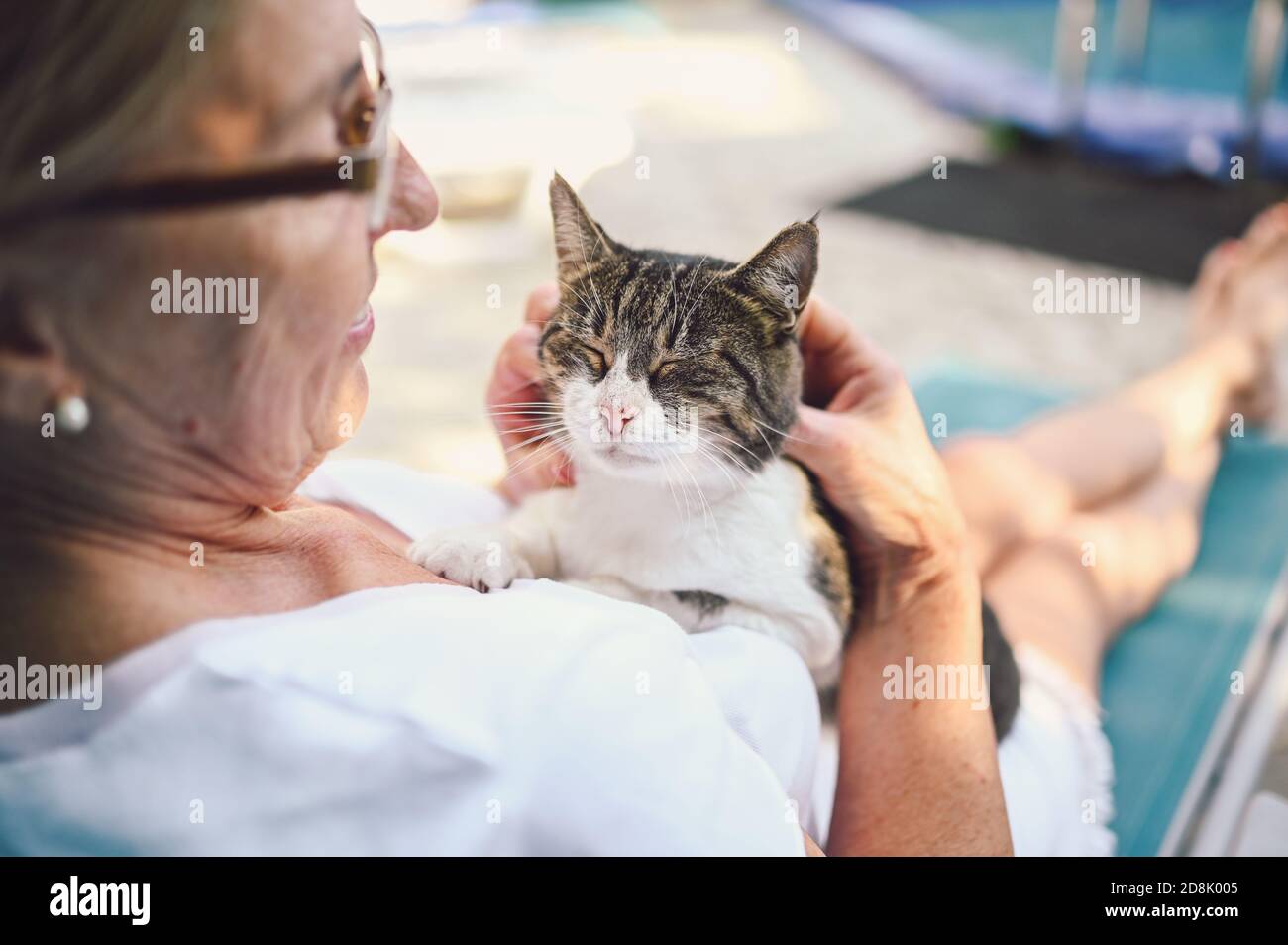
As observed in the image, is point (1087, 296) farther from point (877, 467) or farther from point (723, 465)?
point (723, 465)

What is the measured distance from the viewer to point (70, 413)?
609mm

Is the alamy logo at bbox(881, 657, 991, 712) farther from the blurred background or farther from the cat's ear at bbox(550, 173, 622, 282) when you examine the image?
the blurred background

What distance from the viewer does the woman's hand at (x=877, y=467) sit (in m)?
1.00

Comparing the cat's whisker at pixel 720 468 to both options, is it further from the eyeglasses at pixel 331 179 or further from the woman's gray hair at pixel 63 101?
the woman's gray hair at pixel 63 101

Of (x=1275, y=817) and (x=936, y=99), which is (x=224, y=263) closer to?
(x=1275, y=817)

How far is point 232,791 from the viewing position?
0.65m

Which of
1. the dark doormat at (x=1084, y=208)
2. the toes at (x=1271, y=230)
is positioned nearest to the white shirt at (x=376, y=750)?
the toes at (x=1271, y=230)

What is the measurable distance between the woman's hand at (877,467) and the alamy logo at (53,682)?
62 centimetres

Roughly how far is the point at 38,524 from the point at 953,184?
4171mm

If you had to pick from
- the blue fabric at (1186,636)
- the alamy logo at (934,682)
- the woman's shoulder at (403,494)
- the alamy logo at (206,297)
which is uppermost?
the alamy logo at (206,297)

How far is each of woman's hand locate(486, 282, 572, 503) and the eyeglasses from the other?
350 mm

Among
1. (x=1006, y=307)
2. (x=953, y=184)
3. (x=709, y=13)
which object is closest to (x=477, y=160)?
(x=1006, y=307)

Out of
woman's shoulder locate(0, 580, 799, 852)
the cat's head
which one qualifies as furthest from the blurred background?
woman's shoulder locate(0, 580, 799, 852)
